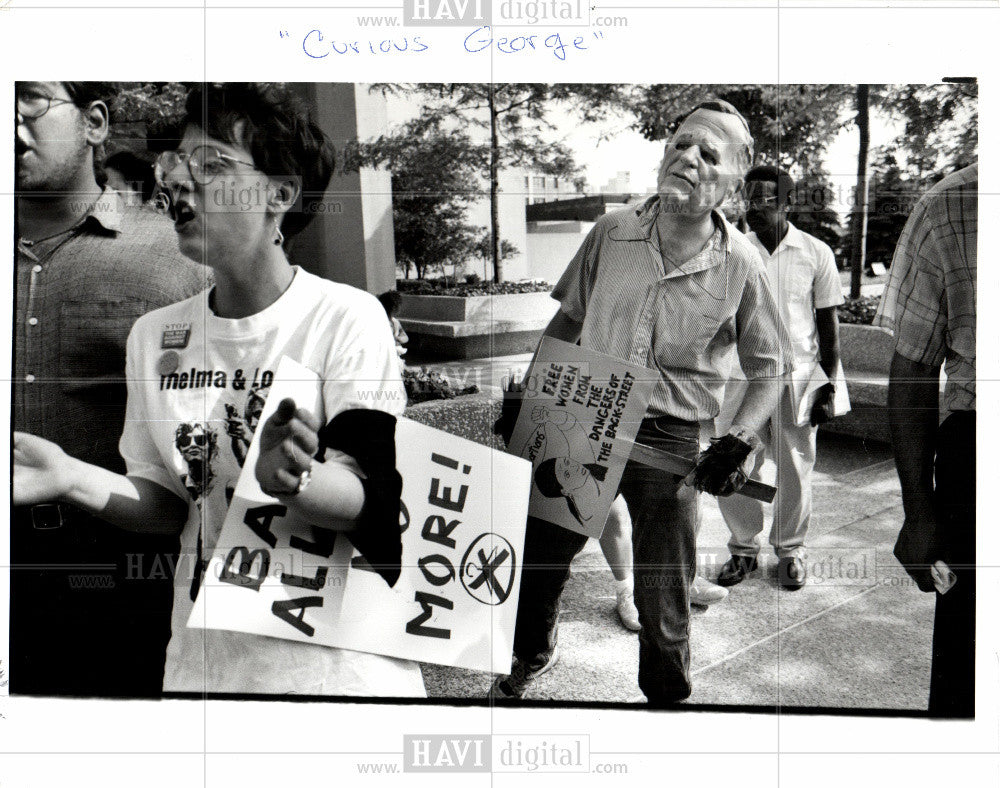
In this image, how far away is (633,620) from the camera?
3986 millimetres

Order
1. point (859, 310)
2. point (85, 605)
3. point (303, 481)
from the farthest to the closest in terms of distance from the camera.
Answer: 1. point (85, 605)
2. point (859, 310)
3. point (303, 481)

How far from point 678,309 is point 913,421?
1.05 meters

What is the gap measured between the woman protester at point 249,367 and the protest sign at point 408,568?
62 millimetres

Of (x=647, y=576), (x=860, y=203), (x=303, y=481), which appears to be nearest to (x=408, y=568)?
(x=303, y=481)

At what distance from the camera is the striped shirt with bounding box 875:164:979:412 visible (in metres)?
3.94

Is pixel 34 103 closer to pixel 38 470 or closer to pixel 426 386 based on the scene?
pixel 38 470

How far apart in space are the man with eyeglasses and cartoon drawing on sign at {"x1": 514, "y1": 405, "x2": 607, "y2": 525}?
145 cm

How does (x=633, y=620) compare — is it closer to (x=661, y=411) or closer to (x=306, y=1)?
(x=661, y=411)

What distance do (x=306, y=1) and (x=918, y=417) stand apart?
2925 mm

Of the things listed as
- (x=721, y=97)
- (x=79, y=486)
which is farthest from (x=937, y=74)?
(x=79, y=486)

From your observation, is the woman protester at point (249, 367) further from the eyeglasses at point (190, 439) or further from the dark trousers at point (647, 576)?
the dark trousers at point (647, 576)

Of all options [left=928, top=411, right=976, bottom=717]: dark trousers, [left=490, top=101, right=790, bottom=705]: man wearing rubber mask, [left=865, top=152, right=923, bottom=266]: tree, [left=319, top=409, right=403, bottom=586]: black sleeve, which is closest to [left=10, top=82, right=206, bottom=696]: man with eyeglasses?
[left=319, top=409, right=403, bottom=586]: black sleeve

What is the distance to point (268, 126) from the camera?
3883mm

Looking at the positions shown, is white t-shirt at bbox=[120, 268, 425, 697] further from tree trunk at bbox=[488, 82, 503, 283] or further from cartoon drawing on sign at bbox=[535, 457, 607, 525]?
cartoon drawing on sign at bbox=[535, 457, 607, 525]
